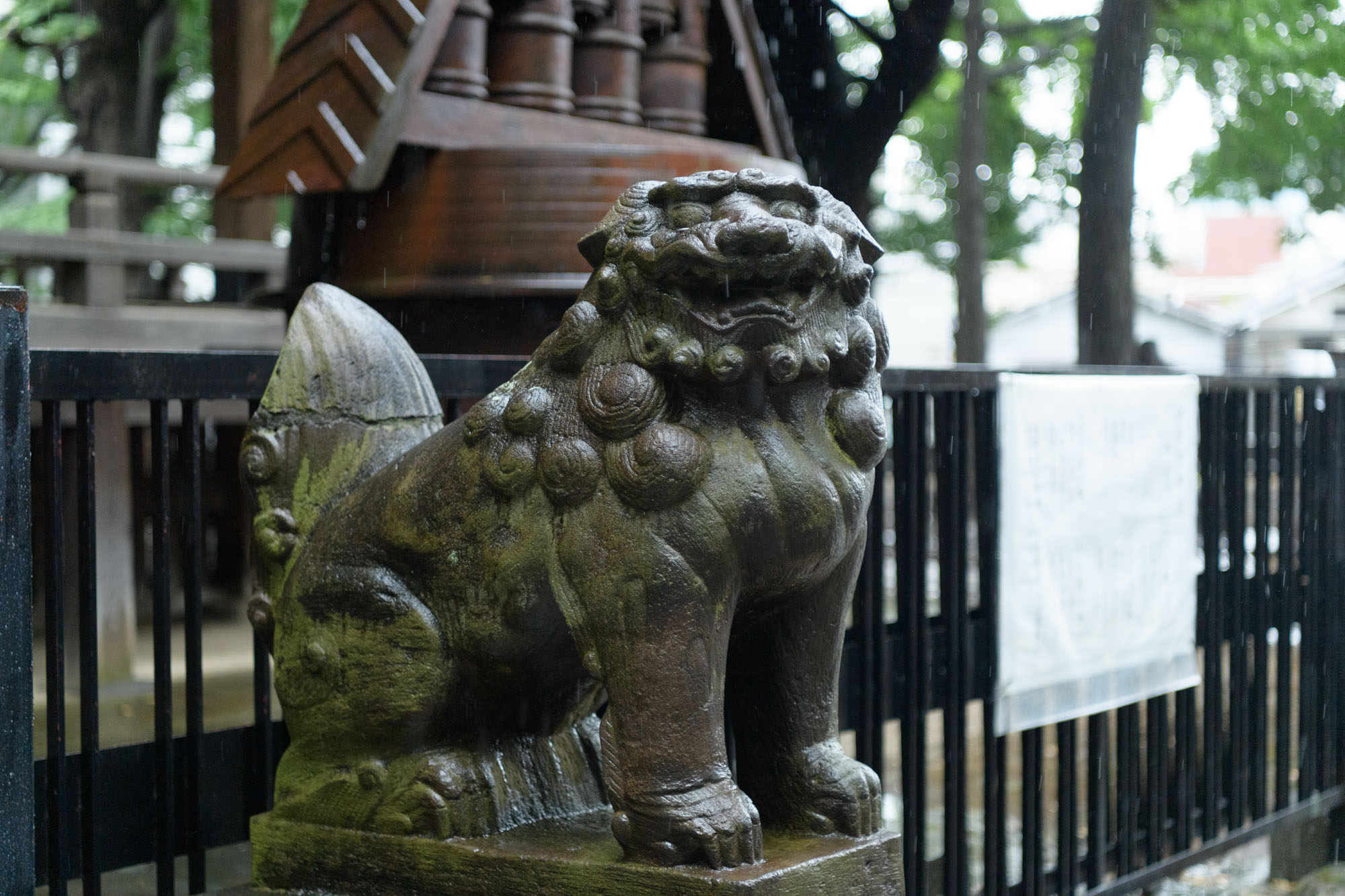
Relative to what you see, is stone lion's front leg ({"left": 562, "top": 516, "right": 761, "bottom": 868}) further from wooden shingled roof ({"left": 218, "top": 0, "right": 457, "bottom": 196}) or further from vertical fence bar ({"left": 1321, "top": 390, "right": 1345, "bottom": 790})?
vertical fence bar ({"left": 1321, "top": 390, "right": 1345, "bottom": 790})

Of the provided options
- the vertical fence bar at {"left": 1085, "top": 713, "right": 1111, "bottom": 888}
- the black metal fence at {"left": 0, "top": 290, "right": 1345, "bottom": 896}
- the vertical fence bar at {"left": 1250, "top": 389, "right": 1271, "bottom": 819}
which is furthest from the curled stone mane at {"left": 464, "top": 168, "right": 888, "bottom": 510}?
the vertical fence bar at {"left": 1250, "top": 389, "right": 1271, "bottom": 819}

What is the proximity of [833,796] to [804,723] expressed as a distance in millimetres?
126

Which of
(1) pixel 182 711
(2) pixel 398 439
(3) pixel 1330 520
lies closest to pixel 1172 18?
(3) pixel 1330 520

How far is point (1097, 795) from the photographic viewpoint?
179 inches

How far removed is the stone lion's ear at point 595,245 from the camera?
2125mm

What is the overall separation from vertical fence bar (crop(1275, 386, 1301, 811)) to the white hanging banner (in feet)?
2.68

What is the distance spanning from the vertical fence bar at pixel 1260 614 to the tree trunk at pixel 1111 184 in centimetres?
285

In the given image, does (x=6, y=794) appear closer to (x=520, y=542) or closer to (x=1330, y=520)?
(x=520, y=542)

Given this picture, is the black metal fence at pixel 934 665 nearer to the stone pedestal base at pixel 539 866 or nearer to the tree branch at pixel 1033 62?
the stone pedestal base at pixel 539 866

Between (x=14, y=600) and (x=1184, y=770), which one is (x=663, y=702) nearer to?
(x=14, y=600)

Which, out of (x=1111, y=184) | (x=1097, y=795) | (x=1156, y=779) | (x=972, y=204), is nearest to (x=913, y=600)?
(x=1097, y=795)

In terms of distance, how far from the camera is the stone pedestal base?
2004 mm

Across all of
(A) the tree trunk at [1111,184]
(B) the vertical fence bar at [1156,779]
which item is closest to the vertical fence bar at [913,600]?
(B) the vertical fence bar at [1156,779]

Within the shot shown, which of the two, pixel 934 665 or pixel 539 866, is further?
pixel 934 665
